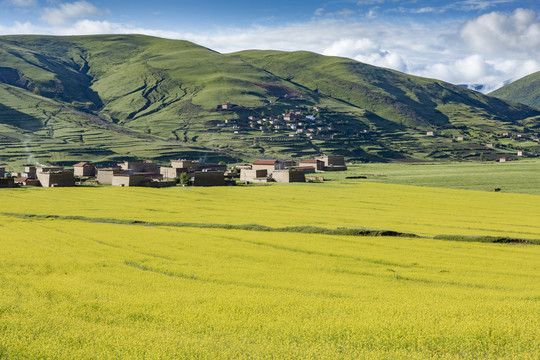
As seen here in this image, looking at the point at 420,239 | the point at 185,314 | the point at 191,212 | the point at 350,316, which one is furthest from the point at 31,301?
the point at 191,212

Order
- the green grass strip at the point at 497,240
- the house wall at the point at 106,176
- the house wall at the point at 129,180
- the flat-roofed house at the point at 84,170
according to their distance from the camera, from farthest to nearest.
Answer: the flat-roofed house at the point at 84,170, the house wall at the point at 106,176, the house wall at the point at 129,180, the green grass strip at the point at 497,240

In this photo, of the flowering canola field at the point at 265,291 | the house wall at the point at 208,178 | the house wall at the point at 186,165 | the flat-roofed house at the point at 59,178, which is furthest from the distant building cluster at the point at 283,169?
the flowering canola field at the point at 265,291

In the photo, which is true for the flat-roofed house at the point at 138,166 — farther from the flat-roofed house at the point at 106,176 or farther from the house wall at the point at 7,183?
the house wall at the point at 7,183

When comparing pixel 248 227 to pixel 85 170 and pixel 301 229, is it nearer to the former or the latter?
pixel 301 229

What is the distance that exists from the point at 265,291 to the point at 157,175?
391 feet

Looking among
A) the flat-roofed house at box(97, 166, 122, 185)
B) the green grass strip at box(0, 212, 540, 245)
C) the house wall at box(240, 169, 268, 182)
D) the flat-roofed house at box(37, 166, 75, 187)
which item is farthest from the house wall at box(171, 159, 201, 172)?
the green grass strip at box(0, 212, 540, 245)

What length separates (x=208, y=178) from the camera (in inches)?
4717

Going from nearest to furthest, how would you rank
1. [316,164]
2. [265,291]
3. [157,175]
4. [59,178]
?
[265,291], [59,178], [157,175], [316,164]

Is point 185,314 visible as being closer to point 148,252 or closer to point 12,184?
point 148,252

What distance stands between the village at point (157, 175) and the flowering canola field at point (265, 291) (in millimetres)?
59369

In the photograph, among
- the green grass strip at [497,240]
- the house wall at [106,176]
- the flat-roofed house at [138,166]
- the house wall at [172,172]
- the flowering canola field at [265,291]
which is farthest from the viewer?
the flat-roofed house at [138,166]

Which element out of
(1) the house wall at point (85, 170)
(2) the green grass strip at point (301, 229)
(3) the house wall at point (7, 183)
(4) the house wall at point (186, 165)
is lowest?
(2) the green grass strip at point (301, 229)

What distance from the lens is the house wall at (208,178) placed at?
120 m

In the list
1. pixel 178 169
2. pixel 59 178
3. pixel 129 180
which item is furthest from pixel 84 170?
pixel 129 180
